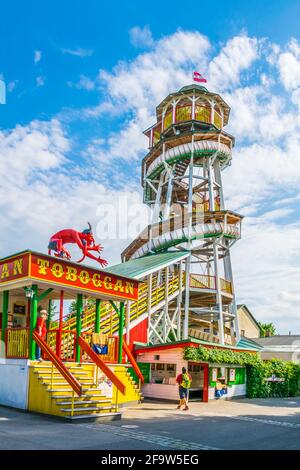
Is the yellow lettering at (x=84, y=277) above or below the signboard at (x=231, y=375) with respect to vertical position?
above

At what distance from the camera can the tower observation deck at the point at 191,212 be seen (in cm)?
3281

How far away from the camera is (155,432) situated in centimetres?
1175

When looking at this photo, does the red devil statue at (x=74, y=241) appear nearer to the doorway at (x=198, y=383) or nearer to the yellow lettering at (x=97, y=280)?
A: the yellow lettering at (x=97, y=280)

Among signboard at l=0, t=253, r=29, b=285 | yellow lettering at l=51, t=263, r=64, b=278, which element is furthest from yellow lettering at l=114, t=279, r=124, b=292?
signboard at l=0, t=253, r=29, b=285

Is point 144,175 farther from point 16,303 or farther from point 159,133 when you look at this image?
point 16,303

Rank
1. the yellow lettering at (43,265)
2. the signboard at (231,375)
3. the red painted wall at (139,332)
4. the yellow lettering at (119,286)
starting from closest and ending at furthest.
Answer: the yellow lettering at (43,265) < the yellow lettering at (119,286) < the signboard at (231,375) < the red painted wall at (139,332)

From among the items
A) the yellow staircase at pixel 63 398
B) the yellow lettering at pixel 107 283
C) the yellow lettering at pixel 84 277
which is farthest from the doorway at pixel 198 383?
the yellow staircase at pixel 63 398

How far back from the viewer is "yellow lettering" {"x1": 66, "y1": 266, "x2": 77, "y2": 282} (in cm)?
1641

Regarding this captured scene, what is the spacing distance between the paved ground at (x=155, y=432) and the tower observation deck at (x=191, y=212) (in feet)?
46.3

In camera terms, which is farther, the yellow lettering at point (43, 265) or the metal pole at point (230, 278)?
the metal pole at point (230, 278)

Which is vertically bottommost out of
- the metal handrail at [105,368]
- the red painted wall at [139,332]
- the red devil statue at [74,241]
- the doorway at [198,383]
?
the doorway at [198,383]

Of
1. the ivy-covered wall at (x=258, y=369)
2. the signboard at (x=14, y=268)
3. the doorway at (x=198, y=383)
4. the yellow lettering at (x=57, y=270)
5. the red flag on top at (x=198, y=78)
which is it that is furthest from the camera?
the red flag on top at (x=198, y=78)
